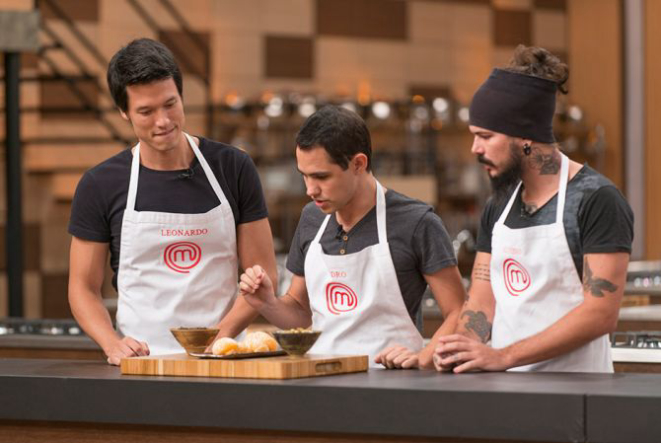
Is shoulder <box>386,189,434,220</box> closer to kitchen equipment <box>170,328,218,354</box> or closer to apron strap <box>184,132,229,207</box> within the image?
apron strap <box>184,132,229,207</box>

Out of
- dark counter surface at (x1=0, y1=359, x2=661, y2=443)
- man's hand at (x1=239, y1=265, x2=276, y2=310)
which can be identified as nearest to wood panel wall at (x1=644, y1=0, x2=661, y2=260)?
man's hand at (x1=239, y1=265, x2=276, y2=310)

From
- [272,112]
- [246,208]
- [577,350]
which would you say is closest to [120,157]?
[246,208]

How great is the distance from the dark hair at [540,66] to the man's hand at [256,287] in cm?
75

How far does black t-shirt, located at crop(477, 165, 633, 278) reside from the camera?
249 cm

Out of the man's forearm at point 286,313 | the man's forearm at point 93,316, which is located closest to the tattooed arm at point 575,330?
the man's forearm at point 286,313

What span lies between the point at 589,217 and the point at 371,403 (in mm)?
691

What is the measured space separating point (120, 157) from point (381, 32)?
277 inches

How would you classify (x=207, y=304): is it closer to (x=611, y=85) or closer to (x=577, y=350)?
(x=577, y=350)

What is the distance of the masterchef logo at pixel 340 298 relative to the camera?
2.95 metres

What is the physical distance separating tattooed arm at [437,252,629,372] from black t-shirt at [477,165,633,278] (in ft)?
0.11

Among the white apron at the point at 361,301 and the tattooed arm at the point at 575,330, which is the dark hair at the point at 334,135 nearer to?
the white apron at the point at 361,301

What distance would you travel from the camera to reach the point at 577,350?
263cm

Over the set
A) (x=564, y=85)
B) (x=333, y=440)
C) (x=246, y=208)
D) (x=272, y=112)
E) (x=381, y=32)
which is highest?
(x=381, y=32)

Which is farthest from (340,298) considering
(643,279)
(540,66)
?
(643,279)
